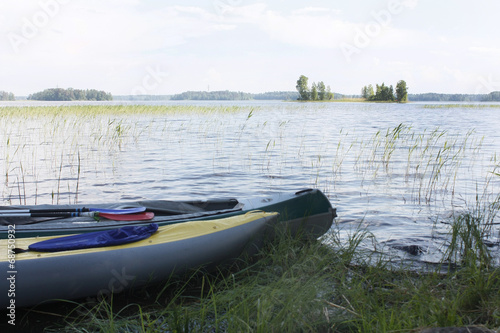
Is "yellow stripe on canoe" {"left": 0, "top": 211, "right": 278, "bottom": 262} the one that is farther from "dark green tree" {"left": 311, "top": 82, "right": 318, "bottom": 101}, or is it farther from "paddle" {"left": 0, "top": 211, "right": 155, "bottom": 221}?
"dark green tree" {"left": 311, "top": 82, "right": 318, "bottom": 101}

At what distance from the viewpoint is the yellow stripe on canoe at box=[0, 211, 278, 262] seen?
2.92 metres

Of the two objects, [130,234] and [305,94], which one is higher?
[305,94]

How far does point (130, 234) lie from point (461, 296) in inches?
91.8

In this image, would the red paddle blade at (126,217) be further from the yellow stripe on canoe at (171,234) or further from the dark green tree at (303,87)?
the dark green tree at (303,87)

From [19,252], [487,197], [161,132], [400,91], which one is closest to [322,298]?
[19,252]

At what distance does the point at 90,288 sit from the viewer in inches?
116

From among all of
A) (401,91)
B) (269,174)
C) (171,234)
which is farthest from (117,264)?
(401,91)

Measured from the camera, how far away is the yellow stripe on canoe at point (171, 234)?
2918 millimetres

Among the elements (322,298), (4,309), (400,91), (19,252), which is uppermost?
(400,91)

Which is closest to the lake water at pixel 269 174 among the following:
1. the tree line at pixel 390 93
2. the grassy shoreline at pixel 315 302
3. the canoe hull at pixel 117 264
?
the grassy shoreline at pixel 315 302

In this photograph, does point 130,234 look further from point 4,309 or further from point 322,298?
point 322,298

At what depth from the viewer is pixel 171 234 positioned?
339cm

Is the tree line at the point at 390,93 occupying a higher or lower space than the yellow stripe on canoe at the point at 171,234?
higher

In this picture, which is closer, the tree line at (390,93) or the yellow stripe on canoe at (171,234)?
the yellow stripe on canoe at (171,234)
